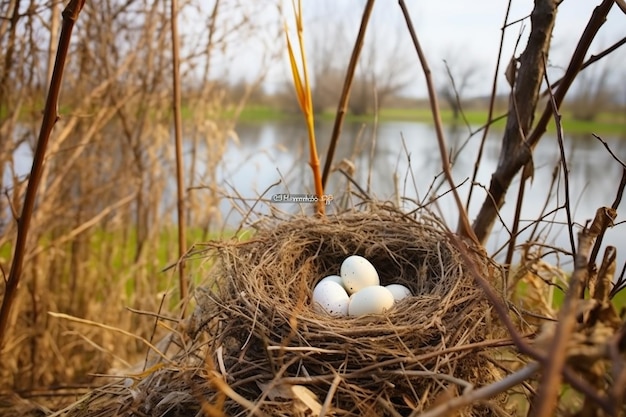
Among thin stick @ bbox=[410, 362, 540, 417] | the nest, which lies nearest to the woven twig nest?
the nest

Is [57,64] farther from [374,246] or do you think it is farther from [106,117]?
[106,117]

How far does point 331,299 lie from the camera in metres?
0.82

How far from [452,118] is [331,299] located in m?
1.33

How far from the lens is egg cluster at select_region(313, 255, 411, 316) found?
0.78 m

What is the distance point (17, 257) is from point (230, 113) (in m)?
1.49

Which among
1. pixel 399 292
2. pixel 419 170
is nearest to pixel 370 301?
pixel 399 292

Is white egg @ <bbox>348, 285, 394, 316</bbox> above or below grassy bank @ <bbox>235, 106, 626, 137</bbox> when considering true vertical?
below

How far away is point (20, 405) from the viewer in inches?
34.4

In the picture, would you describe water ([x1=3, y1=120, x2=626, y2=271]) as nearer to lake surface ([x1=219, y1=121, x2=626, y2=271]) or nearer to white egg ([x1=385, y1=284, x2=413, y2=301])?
lake surface ([x1=219, y1=121, x2=626, y2=271])

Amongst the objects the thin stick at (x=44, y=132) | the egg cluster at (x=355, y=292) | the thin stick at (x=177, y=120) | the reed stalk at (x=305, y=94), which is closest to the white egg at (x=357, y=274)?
the egg cluster at (x=355, y=292)

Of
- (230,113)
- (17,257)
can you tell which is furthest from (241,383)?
(230,113)

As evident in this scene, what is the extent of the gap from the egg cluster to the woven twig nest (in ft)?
0.11

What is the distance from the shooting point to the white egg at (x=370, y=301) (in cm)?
77

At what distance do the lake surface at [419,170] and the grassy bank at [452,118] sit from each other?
37 millimetres
